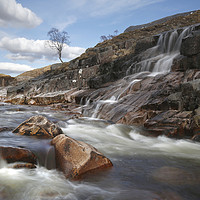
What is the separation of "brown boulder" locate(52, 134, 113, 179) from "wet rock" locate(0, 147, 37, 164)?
56 centimetres

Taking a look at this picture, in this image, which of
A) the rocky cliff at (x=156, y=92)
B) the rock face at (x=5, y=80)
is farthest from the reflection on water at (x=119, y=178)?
the rock face at (x=5, y=80)

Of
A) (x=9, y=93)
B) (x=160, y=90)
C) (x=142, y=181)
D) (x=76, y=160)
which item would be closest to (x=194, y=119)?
(x=160, y=90)

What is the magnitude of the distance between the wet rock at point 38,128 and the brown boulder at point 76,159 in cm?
147

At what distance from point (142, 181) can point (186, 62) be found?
9.49 metres

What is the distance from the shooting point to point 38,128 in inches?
211

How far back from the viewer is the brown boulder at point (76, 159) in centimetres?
338

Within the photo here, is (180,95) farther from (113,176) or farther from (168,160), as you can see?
(113,176)

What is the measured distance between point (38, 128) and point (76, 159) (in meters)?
2.33

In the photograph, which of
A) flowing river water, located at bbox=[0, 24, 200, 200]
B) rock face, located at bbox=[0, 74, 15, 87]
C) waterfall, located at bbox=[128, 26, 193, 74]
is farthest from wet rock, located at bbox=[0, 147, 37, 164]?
rock face, located at bbox=[0, 74, 15, 87]

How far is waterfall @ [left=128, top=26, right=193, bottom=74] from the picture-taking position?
13.3 metres

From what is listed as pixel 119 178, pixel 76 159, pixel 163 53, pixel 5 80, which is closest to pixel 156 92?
pixel 119 178

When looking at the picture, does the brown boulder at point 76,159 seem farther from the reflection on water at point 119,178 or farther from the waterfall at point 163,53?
the waterfall at point 163,53

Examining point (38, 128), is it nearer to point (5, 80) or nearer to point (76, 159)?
point (76, 159)

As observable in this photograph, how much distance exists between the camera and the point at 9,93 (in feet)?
99.4
